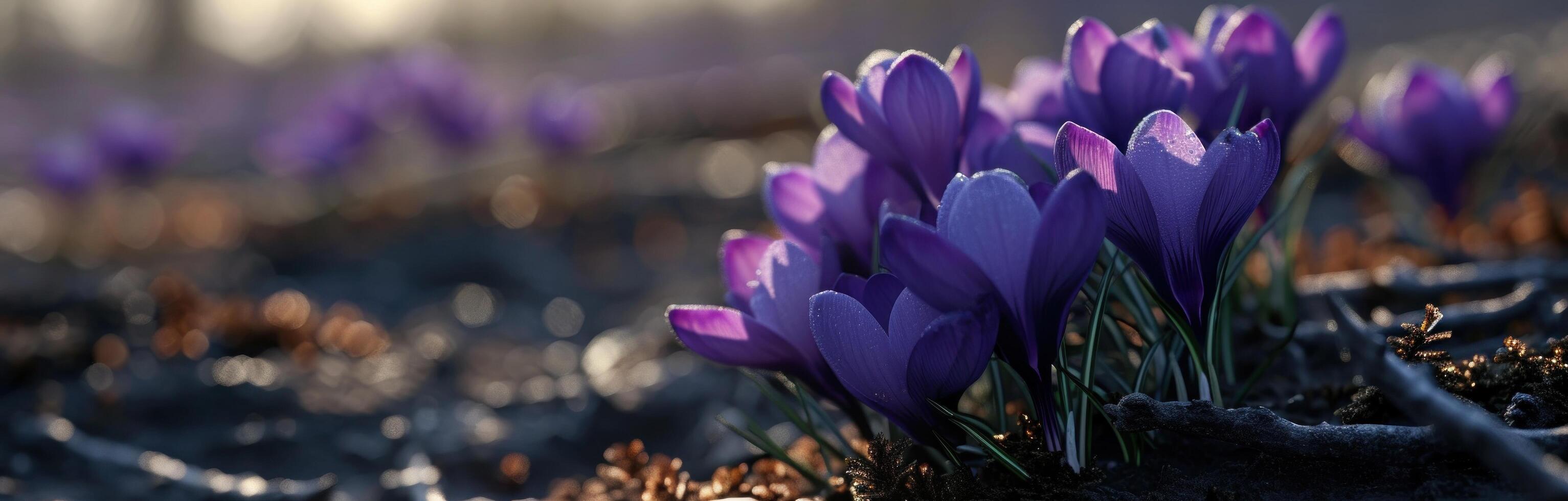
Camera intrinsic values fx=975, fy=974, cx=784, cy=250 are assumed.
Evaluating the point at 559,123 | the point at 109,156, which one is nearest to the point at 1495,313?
the point at 559,123

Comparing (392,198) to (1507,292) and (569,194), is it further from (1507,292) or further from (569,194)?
(1507,292)

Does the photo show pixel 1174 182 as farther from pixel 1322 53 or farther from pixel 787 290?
pixel 1322 53

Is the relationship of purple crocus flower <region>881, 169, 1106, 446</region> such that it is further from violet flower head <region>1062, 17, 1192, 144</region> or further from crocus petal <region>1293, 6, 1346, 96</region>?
crocus petal <region>1293, 6, 1346, 96</region>

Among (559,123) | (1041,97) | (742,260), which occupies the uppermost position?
(559,123)

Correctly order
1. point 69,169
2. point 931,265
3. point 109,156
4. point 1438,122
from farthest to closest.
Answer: point 109,156 → point 69,169 → point 1438,122 → point 931,265

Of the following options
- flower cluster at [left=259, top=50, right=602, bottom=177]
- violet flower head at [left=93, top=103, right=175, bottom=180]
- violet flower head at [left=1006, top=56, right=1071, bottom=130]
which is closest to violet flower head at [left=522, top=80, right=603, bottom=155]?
flower cluster at [left=259, top=50, right=602, bottom=177]

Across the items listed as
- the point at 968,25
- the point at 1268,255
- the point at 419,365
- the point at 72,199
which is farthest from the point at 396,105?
the point at 968,25
